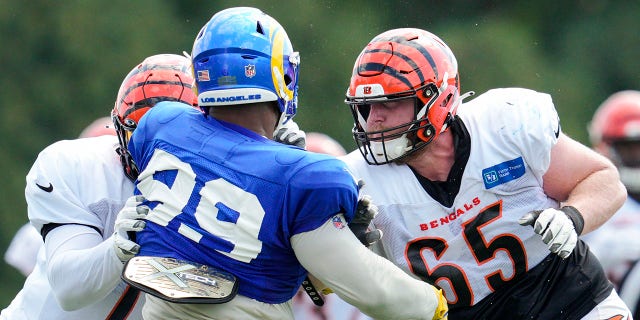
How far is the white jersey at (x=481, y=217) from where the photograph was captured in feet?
16.0

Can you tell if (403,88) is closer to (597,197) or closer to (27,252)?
(597,197)

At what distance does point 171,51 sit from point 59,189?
10460 mm

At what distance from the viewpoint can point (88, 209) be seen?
475cm

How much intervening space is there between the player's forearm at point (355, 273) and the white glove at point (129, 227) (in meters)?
0.53

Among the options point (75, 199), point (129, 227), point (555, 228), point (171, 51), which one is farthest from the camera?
point (171, 51)

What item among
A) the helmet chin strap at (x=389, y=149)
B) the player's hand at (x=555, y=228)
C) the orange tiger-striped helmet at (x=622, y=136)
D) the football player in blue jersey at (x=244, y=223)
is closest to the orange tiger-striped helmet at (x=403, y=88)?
the helmet chin strap at (x=389, y=149)

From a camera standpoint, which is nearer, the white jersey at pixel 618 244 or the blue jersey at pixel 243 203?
A: the blue jersey at pixel 243 203

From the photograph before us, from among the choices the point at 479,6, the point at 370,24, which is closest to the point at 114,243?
the point at 370,24

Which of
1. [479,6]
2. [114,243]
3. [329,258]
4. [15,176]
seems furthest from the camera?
[479,6]

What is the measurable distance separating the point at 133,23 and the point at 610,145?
8802 mm

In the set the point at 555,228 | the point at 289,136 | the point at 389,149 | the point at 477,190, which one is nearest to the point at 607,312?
the point at 555,228

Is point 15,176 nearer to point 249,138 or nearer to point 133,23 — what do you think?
point 133,23

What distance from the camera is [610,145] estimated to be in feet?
26.5

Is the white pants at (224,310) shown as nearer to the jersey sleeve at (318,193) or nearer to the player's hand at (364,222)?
the jersey sleeve at (318,193)
